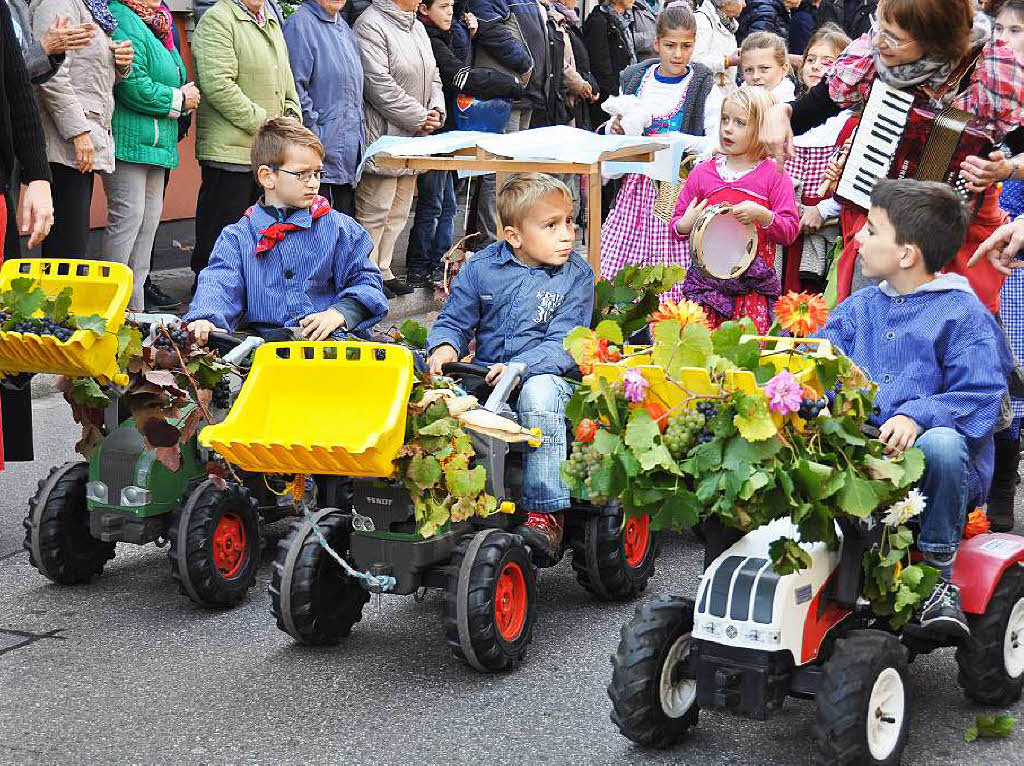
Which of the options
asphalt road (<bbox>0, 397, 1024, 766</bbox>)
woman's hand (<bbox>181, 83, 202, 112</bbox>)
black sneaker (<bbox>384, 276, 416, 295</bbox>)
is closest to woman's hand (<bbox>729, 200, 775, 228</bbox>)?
asphalt road (<bbox>0, 397, 1024, 766</bbox>)

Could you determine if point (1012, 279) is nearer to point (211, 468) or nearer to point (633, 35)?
point (211, 468)

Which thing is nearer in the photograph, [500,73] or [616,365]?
[616,365]

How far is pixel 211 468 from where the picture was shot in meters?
4.59

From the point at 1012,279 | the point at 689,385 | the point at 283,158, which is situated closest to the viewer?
the point at 689,385

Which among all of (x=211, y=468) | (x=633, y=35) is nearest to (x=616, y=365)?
(x=211, y=468)

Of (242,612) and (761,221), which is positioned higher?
(761,221)

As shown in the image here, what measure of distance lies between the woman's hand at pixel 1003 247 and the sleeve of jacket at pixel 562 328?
141cm

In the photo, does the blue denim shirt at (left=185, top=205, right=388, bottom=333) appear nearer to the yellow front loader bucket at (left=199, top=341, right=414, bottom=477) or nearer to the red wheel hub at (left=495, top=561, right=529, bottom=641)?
the yellow front loader bucket at (left=199, top=341, right=414, bottom=477)

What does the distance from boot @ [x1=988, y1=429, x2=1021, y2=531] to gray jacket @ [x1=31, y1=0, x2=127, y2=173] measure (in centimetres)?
474

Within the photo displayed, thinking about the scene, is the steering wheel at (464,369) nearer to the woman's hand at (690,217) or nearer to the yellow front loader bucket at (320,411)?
the yellow front loader bucket at (320,411)

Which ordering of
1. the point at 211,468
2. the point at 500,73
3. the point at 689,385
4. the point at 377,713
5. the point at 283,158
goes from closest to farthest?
the point at 689,385 < the point at 377,713 < the point at 211,468 < the point at 283,158 < the point at 500,73

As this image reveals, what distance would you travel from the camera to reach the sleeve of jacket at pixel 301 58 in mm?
8945

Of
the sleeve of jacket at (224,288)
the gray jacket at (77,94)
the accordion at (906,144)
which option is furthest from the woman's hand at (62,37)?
the accordion at (906,144)

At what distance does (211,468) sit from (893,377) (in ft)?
7.08
